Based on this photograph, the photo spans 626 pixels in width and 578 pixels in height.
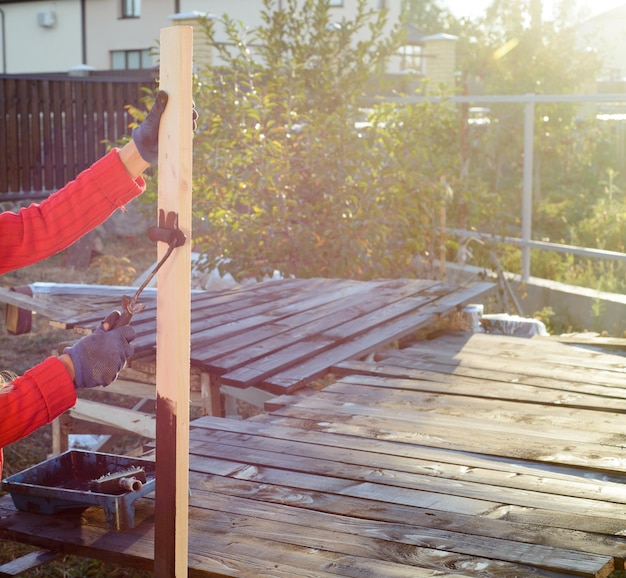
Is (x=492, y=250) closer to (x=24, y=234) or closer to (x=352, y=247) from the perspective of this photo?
(x=352, y=247)

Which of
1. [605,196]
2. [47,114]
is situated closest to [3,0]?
[47,114]

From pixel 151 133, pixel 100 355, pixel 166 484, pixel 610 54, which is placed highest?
pixel 610 54

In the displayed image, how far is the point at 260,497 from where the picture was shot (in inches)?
136

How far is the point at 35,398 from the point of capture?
9.00 ft

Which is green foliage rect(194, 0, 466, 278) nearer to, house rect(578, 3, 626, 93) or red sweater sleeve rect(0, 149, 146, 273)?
red sweater sleeve rect(0, 149, 146, 273)

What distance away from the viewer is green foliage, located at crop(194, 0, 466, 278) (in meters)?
8.02

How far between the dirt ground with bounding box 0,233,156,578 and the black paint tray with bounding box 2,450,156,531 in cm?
103

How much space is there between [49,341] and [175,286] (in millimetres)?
6495

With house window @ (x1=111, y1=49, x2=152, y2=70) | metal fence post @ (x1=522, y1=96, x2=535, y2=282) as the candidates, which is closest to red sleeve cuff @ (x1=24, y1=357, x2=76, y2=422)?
metal fence post @ (x1=522, y1=96, x2=535, y2=282)

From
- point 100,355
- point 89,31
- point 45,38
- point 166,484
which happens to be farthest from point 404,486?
point 45,38

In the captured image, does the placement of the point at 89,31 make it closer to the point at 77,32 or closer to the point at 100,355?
the point at 77,32

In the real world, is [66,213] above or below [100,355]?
above

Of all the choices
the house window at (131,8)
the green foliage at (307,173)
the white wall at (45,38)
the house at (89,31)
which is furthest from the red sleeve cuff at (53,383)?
the white wall at (45,38)

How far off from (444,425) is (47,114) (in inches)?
394
